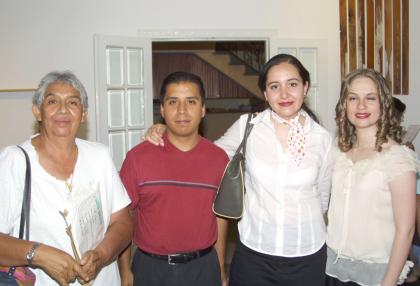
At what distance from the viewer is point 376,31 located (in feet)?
15.8

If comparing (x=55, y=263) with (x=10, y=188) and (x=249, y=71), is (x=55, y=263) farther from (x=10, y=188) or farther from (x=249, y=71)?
(x=249, y=71)

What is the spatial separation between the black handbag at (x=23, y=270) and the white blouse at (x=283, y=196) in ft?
3.34

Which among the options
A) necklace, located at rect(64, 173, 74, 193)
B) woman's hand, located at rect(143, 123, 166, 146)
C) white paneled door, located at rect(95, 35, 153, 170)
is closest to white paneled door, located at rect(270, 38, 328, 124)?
white paneled door, located at rect(95, 35, 153, 170)

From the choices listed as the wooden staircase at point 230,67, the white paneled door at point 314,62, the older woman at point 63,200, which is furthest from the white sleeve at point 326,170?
the wooden staircase at point 230,67

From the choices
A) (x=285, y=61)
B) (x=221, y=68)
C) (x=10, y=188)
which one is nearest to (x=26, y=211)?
(x=10, y=188)

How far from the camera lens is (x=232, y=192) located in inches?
76.3

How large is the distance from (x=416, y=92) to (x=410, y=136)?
0.73 metres

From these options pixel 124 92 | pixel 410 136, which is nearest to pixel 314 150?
pixel 124 92

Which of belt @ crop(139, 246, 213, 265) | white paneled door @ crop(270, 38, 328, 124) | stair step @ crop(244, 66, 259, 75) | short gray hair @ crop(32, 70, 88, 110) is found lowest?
belt @ crop(139, 246, 213, 265)

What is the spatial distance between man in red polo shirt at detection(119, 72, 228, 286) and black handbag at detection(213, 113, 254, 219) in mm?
65

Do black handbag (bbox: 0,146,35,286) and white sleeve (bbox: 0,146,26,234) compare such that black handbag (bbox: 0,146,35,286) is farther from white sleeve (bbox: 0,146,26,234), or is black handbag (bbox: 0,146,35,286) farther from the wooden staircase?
the wooden staircase

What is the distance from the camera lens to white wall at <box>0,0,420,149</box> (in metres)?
4.03

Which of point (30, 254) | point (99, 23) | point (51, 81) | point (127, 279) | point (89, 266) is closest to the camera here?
Result: point (30, 254)

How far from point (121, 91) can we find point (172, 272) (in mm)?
2712
